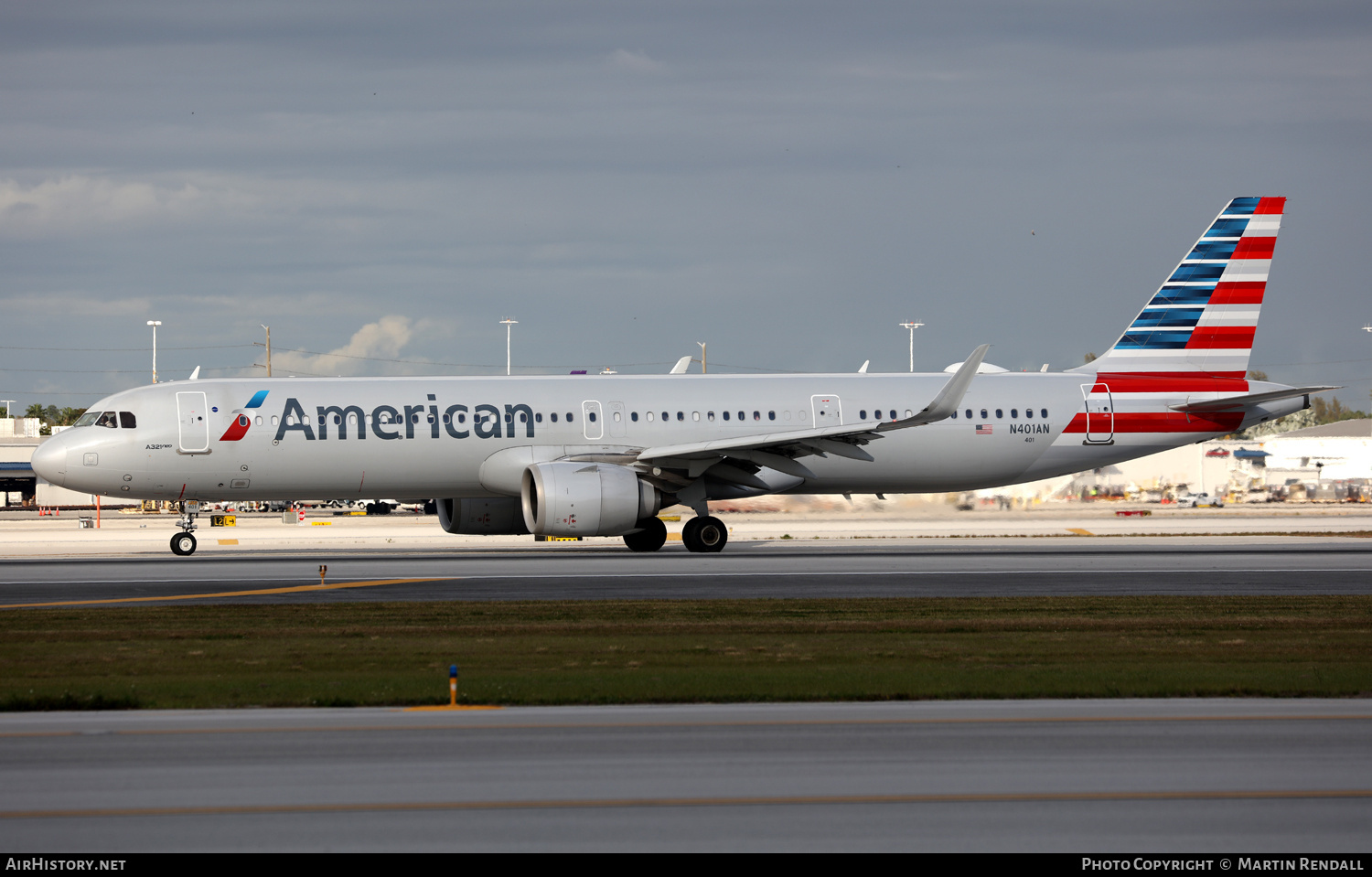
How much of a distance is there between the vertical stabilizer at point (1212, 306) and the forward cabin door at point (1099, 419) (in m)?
1.33

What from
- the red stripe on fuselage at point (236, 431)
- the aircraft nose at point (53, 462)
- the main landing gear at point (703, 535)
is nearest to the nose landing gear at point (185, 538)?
the red stripe on fuselage at point (236, 431)

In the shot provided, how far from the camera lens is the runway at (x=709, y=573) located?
2211 centimetres

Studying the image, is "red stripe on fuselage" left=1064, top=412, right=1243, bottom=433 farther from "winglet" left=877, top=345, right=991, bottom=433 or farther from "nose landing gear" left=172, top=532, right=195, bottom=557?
"nose landing gear" left=172, top=532, right=195, bottom=557

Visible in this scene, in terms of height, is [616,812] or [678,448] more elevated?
[678,448]

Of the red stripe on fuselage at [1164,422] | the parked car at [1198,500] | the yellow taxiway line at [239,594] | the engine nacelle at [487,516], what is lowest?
the yellow taxiway line at [239,594]

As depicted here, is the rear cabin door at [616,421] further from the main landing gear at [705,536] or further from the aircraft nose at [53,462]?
the aircraft nose at [53,462]

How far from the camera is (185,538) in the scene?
32.0m

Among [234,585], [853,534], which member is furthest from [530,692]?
[853,534]

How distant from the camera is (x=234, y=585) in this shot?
24.0 m

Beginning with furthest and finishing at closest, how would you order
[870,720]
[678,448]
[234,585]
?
[678,448]
[234,585]
[870,720]

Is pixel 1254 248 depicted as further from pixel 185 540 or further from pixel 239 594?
pixel 185 540

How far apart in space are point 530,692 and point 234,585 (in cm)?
1352
